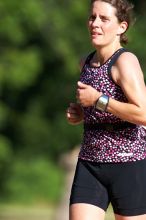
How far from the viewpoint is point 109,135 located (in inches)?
214

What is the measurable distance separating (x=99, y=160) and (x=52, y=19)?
2165cm

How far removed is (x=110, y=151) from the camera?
5430 millimetres

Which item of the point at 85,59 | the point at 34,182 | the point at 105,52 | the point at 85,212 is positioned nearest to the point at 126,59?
the point at 105,52

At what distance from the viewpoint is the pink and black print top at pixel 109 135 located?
541 cm

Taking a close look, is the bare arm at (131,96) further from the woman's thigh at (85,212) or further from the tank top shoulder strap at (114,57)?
the woman's thigh at (85,212)

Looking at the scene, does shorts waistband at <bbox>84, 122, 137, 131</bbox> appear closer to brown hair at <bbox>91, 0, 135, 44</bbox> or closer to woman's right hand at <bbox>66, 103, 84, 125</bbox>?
woman's right hand at <bbox>66, 103, 84, 125</bbox>

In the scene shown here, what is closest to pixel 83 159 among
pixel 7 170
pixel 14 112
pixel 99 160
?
pixel 99 160

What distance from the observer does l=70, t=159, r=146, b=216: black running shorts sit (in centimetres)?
546

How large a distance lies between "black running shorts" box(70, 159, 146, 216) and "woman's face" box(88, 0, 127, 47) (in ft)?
→ 2.21

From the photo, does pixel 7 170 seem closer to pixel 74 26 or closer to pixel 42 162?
pixel 42 162

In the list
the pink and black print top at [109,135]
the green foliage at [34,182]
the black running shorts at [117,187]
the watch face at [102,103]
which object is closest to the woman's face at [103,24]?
the pink and black print top at [109,135]

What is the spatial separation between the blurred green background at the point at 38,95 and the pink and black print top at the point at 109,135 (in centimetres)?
1785

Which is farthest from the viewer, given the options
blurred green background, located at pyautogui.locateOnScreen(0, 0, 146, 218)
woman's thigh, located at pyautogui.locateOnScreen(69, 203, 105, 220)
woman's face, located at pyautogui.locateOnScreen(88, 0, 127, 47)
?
blurred green background, located at pyautogui.locateOnScreen(0, 0, 146, 218)

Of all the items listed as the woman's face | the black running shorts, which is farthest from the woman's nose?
the black running shorts
